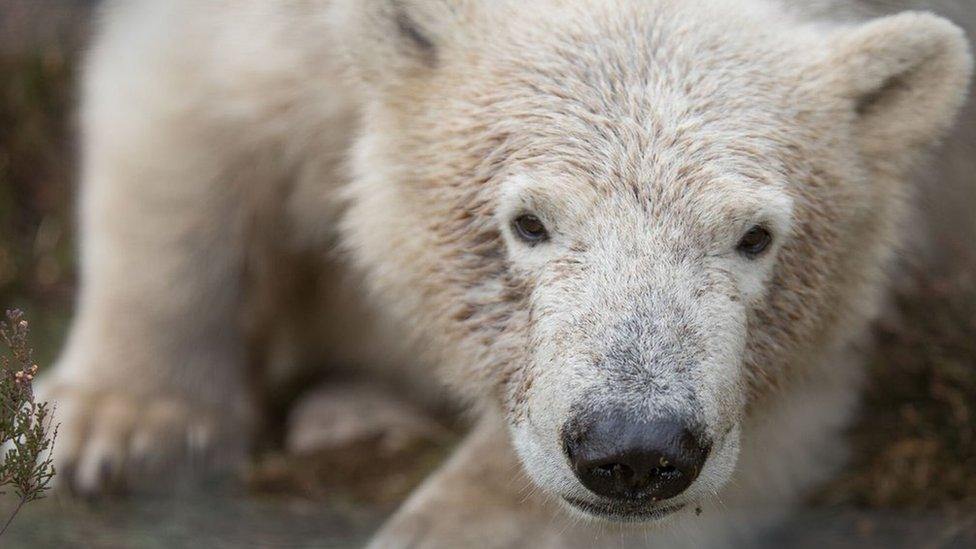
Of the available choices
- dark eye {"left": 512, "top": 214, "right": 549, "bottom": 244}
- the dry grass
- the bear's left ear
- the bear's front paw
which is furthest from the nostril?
the bear's front paw

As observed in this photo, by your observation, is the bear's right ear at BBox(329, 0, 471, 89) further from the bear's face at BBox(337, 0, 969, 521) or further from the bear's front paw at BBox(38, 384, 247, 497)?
the bear's front paw at BBox(38, 384, 247, 497)

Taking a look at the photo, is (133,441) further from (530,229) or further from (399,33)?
(530,229)

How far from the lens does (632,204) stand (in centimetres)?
330

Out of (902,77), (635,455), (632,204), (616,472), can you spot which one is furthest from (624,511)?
(902,77)

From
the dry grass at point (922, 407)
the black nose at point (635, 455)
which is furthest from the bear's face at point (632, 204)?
the dry grass at point (922, 407)

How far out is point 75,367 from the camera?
16.0 feet

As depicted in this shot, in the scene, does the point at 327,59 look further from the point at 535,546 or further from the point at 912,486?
the point at 912,486

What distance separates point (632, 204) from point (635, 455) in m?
0.67

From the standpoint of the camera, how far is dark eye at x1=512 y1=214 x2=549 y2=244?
3.43m

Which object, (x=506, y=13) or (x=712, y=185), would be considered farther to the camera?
(x=506, y=13)

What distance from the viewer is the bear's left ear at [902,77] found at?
3717 mm

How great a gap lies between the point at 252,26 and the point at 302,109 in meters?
0.32

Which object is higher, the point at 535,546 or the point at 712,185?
the point at 712,185

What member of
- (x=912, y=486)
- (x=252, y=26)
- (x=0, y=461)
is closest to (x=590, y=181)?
(x=252, y=26)
